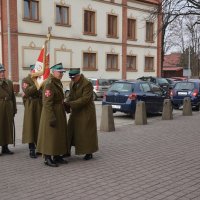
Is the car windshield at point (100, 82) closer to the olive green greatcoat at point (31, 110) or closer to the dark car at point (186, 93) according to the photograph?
the dark car at point (186, 93)

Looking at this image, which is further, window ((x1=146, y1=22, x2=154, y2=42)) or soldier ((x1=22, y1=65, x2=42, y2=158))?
window ((x1=146, y1=22, x2=154, y2=42))

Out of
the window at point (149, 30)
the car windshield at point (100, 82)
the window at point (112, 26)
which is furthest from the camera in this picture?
the window at point (149, 30)

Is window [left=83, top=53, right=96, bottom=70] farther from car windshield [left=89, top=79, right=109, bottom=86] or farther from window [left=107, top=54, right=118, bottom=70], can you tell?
car windshield [left=89, top=79, right=109, bottom=86]

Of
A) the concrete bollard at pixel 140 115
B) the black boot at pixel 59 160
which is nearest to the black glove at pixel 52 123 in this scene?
the black boot at pixel 59 160

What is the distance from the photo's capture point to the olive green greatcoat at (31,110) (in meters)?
8.00

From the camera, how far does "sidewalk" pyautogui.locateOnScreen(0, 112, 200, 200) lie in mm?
5562

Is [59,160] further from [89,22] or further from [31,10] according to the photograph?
[89,22]

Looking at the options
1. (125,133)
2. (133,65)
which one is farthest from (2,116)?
(133,65)

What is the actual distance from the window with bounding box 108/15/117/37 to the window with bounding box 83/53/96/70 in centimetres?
294

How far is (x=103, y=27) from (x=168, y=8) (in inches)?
758

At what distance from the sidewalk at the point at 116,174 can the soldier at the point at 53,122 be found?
0.31m

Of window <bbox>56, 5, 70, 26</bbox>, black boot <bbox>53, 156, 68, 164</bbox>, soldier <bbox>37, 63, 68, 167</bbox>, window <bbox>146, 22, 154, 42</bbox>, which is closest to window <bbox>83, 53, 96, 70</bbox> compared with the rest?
window <bbox>56, 5, 70, 26</bbox>

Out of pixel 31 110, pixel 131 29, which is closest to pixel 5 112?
pixel 31 110

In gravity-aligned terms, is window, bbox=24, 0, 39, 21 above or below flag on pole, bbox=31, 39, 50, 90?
above
